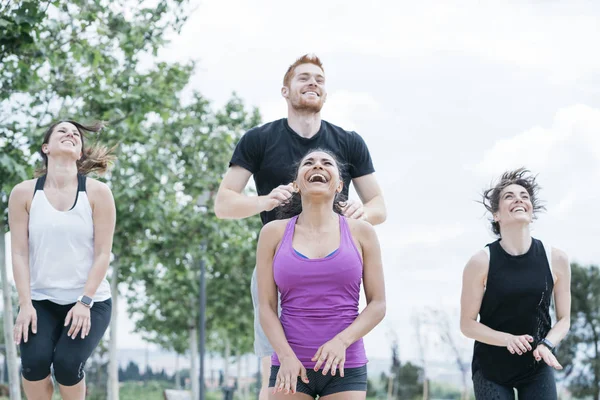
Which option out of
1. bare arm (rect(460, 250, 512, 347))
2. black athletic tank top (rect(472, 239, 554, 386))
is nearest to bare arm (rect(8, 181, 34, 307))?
bare arm (rect(460, 250, 512, 347))

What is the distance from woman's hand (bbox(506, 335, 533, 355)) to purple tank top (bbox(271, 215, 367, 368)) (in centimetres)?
116

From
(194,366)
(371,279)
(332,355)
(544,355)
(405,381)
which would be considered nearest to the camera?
(332,355)

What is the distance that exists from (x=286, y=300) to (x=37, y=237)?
185 centimetres

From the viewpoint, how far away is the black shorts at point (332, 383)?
14.2ft

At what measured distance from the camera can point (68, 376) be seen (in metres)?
5.14

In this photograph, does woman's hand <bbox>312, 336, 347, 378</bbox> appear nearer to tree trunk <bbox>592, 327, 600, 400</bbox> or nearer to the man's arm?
the man's arm

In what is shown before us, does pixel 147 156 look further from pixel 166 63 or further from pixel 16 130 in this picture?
pixel 16 130

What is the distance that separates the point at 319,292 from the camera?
14.3 ft

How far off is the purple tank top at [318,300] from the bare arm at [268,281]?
82 millimetres

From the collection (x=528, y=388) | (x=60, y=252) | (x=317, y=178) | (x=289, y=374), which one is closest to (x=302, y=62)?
(x=317, y=178)

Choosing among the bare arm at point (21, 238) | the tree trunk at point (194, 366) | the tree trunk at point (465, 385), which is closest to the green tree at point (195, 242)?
→ the tree trunk at point (194, 366)

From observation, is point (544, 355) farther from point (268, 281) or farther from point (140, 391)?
point (140, 391)

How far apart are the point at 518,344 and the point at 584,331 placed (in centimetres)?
3408

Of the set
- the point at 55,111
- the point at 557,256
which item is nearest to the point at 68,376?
the point at 557,256
